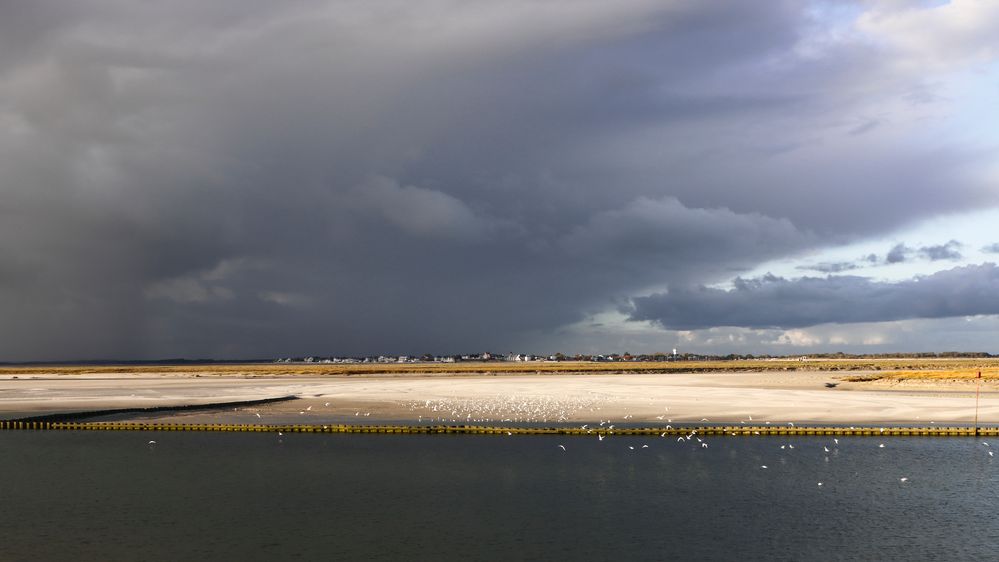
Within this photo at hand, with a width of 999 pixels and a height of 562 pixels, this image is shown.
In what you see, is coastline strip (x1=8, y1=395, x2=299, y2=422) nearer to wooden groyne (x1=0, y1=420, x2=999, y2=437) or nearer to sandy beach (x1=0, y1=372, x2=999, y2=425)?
wooden groyne (x1=0, y1=420, x2=999, y2=437)

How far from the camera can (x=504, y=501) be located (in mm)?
32875

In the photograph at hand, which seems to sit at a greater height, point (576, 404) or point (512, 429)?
point (512, 429)

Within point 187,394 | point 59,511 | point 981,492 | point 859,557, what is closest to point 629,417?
point 981,492

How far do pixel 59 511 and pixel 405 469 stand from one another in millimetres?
15624

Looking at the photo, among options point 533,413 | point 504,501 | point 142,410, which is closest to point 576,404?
point 533,413

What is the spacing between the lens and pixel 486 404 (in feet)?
251

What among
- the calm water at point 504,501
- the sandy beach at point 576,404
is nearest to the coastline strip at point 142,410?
the sandy beach at point 576,404

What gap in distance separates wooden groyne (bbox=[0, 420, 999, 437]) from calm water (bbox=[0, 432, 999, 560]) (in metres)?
2.67

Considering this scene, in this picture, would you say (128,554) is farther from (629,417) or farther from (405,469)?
(629,417)

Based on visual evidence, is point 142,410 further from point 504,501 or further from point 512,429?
point 504,501

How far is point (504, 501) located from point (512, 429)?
72.5 ft

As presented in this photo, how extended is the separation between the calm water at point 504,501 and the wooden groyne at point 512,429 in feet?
8.75

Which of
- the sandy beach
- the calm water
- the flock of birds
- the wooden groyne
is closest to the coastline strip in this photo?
the wooden groyne

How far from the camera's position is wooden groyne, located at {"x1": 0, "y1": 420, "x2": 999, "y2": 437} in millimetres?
51250
